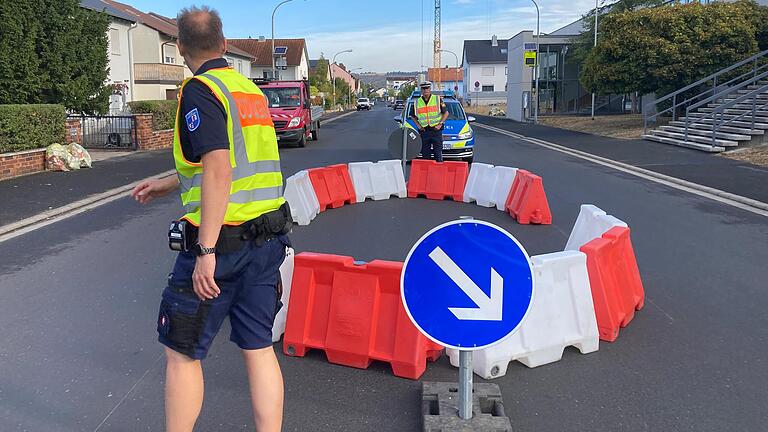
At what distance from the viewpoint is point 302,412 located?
3.76 metres

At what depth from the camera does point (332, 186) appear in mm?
10797

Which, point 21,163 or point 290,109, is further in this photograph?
point 290,109

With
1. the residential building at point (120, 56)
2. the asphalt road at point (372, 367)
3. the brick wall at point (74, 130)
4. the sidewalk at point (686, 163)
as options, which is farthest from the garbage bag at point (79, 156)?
the residential building at point (120, 56)

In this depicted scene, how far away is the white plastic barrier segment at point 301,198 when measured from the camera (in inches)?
366

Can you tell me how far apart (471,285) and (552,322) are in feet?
4.86

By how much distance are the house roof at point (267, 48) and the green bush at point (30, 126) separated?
61.3 m

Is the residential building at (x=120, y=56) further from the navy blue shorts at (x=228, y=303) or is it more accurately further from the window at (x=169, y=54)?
the navy blue shorts at (x=228, y=303)

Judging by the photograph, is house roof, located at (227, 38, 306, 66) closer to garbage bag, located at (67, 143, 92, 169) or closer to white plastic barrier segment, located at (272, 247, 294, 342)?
garbage bag, located at (67, 143, 92, 169)

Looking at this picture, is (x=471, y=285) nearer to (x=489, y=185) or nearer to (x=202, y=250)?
(x=202, y=250)

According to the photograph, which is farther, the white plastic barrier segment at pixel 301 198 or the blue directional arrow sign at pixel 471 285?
the white plastic barrier segment at pixel 301 198

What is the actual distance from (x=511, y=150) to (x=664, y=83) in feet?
30.3

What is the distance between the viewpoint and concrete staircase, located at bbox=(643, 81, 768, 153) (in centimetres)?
1900

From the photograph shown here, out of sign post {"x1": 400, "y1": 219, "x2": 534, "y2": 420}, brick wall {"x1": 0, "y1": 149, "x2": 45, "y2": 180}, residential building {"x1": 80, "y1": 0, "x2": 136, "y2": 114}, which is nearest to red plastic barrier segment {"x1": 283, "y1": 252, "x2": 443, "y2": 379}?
sign post {"x1": 400, "y1": 219, "x2": 534, "y2": 420}

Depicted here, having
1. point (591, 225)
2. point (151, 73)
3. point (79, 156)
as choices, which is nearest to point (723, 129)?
point (591, 225)
